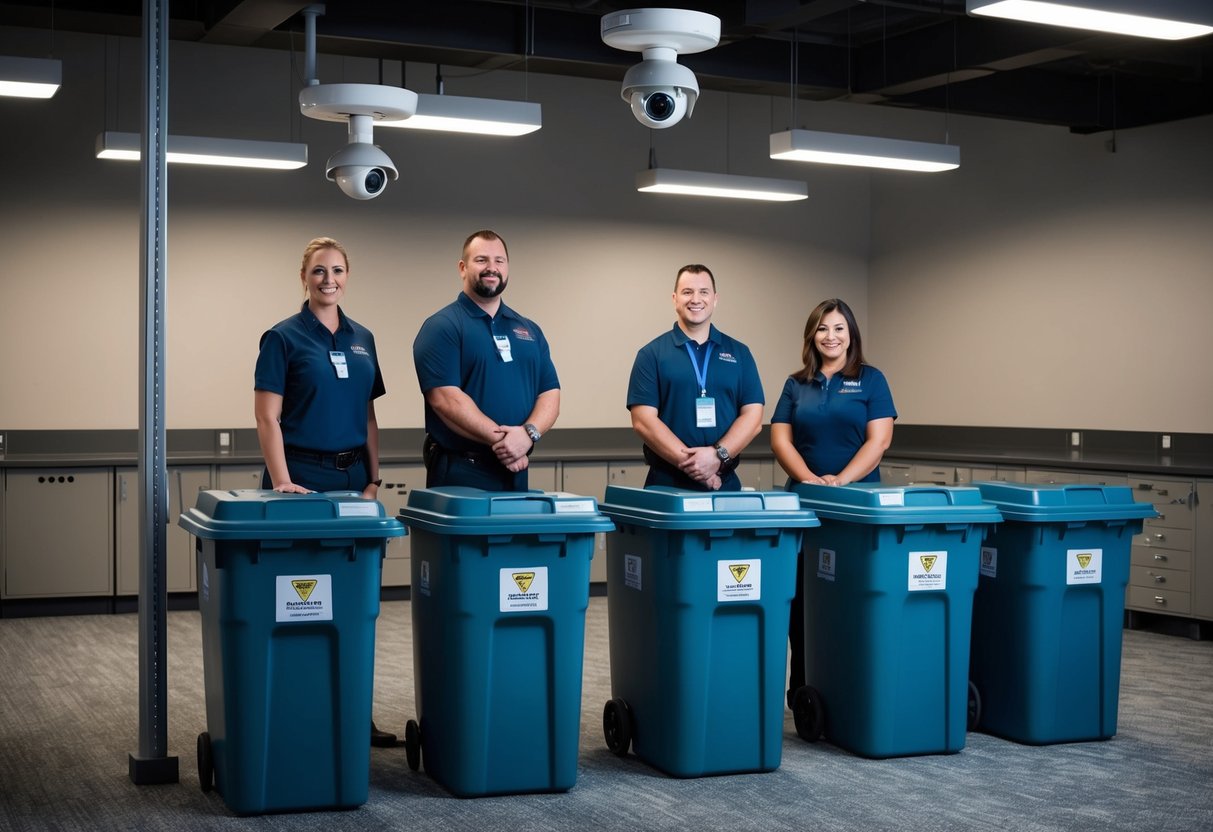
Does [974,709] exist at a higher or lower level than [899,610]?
lower

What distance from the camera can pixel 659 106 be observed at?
14.8ft

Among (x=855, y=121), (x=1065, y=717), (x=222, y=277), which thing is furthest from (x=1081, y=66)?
(x=222, y=277)

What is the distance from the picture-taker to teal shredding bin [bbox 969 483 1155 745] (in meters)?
4.82

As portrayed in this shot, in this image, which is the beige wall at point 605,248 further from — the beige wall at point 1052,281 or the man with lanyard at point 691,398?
the man with lanyard at point 691,398

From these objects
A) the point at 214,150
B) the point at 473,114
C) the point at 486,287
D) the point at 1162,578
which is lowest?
the point at 1162,578

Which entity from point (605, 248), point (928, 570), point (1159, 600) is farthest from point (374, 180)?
point (1159, 600)

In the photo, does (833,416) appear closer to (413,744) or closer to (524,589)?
(524,589)

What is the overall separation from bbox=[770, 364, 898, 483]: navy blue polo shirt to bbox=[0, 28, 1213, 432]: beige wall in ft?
11.0

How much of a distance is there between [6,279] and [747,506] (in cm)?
531

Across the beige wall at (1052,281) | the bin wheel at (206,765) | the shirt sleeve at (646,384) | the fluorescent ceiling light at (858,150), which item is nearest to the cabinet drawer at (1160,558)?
the beige wall at (1052,281)

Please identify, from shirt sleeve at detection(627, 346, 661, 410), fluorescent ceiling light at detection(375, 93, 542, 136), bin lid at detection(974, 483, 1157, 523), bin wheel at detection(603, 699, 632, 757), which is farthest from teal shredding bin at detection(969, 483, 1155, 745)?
fluorescent ceiling light at detection(375, 93, 542, 136)

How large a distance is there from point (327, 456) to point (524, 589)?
944 mm

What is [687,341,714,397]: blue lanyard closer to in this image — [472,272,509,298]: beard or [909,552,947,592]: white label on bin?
[472,272,509,298]: beard

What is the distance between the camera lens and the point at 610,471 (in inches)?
336
